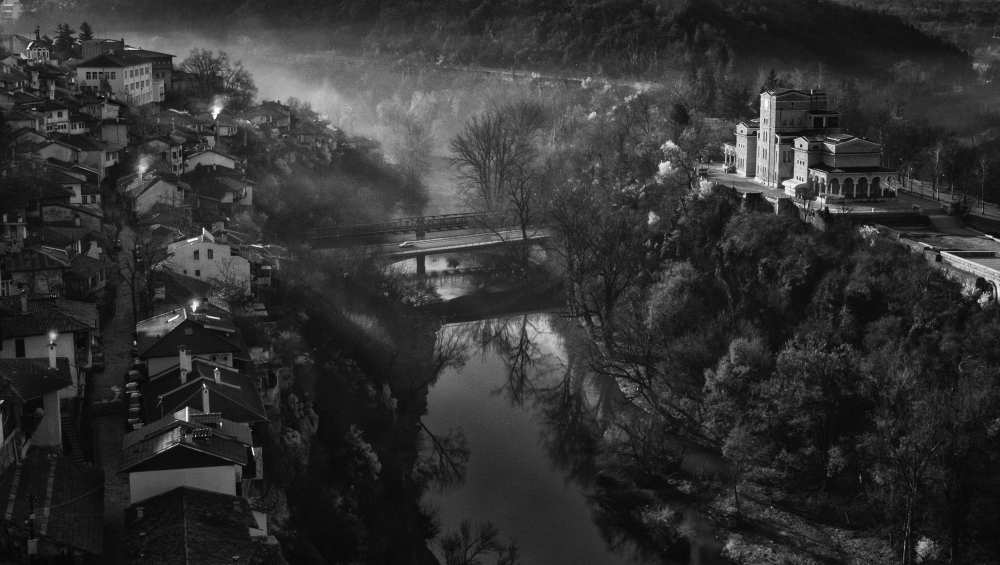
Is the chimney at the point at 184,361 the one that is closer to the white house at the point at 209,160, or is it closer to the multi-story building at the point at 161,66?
the white house at the point at 209,160

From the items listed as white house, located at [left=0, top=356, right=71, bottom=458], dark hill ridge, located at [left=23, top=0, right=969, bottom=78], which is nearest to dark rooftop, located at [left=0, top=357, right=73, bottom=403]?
white house, located at [left=0, top=356, right=71, bottom=458]

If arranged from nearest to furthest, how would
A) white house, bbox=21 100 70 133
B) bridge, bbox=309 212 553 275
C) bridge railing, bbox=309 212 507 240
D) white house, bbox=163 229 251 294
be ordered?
white house, bbox=163 229 251 294
white house, bbox=21 100 70 133
bridge, bbox=309 212 553 275
bridge railing, bbox=309 212 507 240

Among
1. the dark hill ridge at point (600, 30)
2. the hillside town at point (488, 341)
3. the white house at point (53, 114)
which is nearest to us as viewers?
the hillside town at point (488, 341)

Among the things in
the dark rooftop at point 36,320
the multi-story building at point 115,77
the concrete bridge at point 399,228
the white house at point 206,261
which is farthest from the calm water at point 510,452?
the multi-story building at point 115,77

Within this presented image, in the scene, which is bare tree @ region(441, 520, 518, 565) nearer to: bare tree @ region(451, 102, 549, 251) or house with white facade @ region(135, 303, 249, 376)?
house with white facade @ region(135, 303, 249, 376)

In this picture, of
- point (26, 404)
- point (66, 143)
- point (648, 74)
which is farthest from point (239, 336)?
point (648, 74)

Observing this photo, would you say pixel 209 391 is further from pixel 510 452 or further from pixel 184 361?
pixel 510 452
